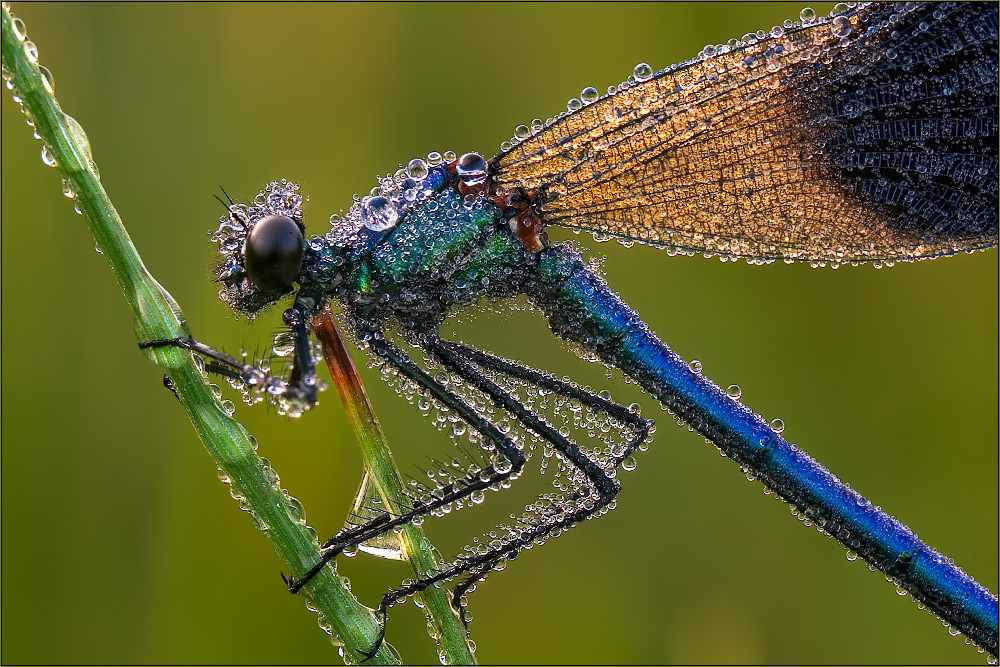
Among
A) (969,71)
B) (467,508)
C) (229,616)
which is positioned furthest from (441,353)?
(969,71)

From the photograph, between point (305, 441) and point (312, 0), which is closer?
point (305, 441)

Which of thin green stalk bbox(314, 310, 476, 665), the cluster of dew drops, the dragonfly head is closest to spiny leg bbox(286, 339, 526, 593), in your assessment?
thin green stalk bbox(314, 310, 476, 665)

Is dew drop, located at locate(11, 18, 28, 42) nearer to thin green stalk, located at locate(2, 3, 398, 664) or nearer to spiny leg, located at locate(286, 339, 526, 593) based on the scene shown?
thin green stalk, located at locate(2, 3, 398, 664)

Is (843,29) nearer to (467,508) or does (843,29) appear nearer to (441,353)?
(441,353)

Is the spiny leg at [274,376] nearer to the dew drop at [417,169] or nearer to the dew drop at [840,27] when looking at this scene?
the dew drop at [417,169]

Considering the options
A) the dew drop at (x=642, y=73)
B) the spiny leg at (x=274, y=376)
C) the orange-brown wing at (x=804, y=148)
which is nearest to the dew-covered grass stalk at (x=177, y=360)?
the spiny leg at (x=274, y=376)

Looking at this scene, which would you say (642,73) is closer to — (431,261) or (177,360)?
(431,261)

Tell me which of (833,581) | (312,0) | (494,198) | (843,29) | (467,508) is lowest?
(833,581)
